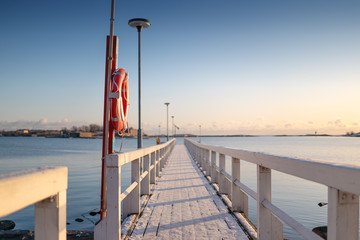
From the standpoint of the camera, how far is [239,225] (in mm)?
4234

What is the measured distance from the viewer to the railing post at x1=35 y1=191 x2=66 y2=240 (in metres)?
1.12

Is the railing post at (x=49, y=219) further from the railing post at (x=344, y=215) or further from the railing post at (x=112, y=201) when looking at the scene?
the railing post at (x=112, y=201)

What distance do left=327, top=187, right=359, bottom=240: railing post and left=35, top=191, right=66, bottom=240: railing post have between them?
148cm

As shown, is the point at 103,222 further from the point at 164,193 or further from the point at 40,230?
the point at 164,193

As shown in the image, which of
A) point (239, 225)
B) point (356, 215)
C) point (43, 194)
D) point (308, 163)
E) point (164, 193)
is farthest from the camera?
point (164, 193)

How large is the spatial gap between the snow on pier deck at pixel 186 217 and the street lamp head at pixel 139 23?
289 inches

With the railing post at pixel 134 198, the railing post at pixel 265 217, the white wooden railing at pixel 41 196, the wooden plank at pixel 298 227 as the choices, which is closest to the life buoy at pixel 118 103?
the railing post at pixel 134 198

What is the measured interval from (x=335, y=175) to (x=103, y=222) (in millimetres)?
2561

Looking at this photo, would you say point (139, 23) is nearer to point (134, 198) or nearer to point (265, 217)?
point (134, 198)

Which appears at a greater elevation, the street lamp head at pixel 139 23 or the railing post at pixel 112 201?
the street lamp head at pixel 139 23

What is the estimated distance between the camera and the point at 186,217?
4766 mm

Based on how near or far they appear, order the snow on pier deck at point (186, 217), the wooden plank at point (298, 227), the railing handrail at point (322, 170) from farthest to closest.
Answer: the snow on pier deck at point (186, 217) < the wooden plank at point (298, 227) < the railing handrail at point (322, 170)

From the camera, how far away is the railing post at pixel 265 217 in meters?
3.16

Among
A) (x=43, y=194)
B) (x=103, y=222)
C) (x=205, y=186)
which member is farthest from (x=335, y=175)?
(x=205, y=186)
